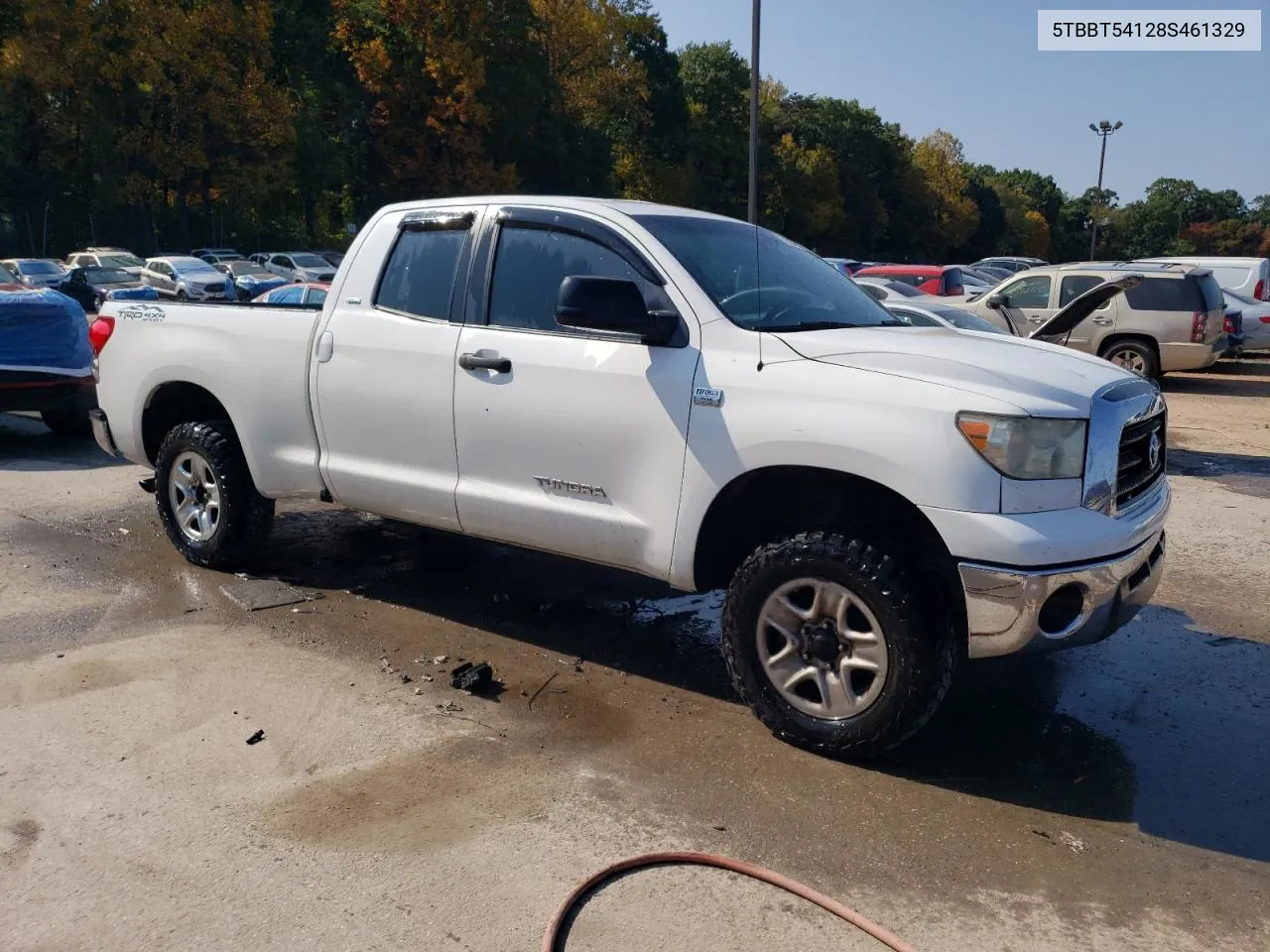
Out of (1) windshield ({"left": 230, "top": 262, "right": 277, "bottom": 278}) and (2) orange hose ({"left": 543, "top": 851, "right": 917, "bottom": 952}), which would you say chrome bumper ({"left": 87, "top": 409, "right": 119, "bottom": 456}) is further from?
(1) windshield ({"left": 230, "top": 262, "right": 277, "bottom": 278})

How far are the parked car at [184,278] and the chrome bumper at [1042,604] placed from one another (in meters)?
26.5

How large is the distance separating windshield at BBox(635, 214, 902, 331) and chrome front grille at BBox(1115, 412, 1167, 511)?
1.13 m

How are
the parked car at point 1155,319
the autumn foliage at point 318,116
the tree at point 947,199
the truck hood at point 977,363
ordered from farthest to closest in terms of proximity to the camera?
the tree at point 947,199, the autumn foliage at point 318,116, the parked car at point 1155,319, the truck hood at point 977,363

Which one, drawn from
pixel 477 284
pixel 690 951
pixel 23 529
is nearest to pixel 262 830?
pixel 690 951

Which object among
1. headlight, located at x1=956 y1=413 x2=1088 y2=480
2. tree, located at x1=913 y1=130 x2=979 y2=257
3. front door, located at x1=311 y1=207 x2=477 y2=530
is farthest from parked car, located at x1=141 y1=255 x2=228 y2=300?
tree, located at x1=913 y1=130 x2=979 y2=257

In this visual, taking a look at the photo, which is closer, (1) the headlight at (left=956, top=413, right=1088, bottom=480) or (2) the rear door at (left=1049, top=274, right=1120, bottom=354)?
(1) the headlight at (left=956, top=413, right=1088, bottom=480)

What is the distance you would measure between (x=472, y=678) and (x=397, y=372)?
1430mm

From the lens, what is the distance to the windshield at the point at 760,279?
168 inches

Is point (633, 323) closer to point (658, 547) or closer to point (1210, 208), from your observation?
point (658, 547)

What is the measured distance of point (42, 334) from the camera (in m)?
9.81

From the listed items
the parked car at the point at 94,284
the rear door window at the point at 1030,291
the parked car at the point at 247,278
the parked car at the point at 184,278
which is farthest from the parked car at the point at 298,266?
the rear door window at the point at 1030,291

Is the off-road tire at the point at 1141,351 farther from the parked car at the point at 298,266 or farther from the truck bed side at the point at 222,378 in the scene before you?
the parked car at the point at 298,266

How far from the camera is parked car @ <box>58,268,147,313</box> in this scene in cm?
2684

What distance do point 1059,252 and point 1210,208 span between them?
646 inches
